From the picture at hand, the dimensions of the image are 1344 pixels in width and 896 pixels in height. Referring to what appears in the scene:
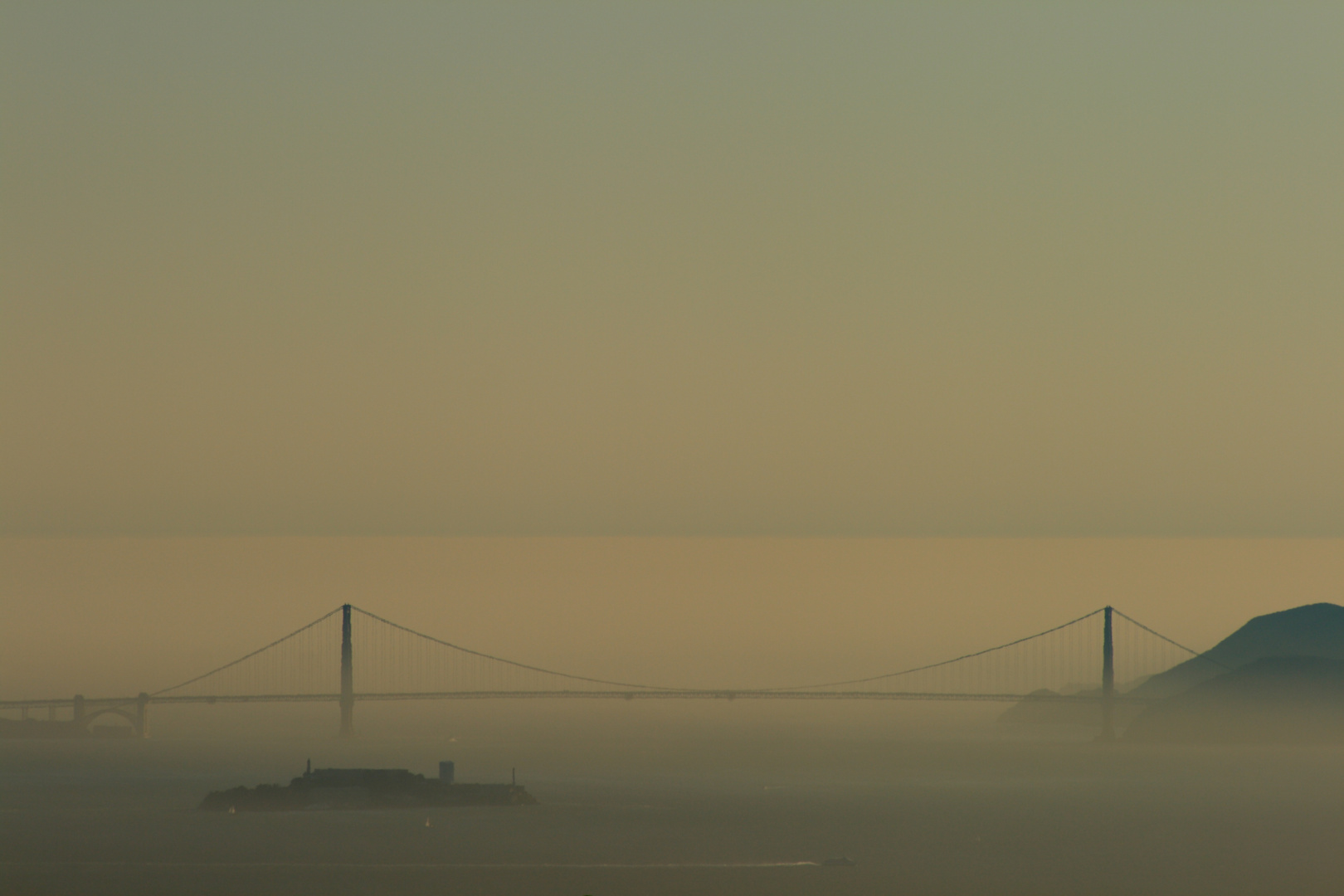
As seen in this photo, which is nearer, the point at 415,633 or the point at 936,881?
the point at 936,881

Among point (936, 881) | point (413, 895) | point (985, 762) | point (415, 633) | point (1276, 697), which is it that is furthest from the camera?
point (1276, 697)

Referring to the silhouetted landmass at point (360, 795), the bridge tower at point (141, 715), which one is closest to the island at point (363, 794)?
the silhouetted landmass at point (360, 795)

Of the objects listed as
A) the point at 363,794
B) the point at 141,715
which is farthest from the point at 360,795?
the point at 141,715

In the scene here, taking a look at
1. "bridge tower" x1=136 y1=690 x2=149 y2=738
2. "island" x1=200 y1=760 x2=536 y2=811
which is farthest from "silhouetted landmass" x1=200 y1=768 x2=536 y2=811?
"bridge tower" x1=136 y1=690 x2=149 y2=738

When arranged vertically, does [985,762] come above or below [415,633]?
below

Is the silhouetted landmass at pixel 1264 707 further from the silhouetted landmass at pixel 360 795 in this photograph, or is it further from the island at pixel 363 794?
the silhouetted landmass at pixel 360 795

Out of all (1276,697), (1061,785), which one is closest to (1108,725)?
(1276,697)

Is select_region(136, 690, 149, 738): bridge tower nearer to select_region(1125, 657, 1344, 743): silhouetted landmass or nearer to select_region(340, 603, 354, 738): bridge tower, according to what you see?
select_region(340, 603, 354, 738): bridge tower

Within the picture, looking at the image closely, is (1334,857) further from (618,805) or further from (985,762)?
(985,762)
